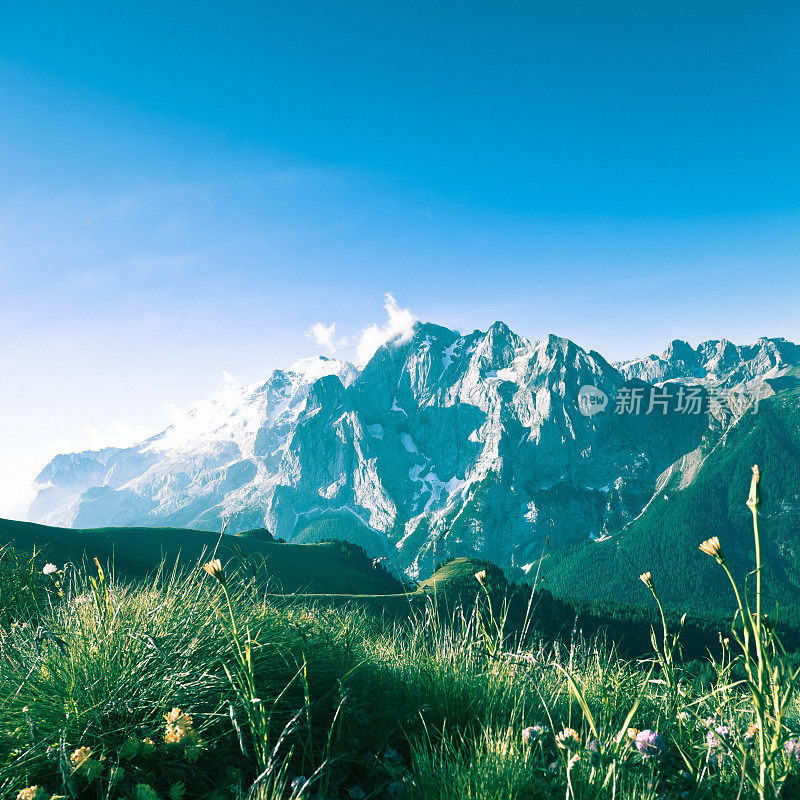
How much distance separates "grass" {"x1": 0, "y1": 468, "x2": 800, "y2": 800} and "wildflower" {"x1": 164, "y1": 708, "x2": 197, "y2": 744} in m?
0.02

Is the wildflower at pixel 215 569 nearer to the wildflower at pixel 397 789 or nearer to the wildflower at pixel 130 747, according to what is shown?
the wildflower at pixel 130 747

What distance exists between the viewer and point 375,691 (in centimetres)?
491

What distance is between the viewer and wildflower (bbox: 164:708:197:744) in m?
3.13

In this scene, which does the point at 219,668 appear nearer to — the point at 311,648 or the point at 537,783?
the point at 311,648

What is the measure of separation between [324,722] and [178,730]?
5.36ft

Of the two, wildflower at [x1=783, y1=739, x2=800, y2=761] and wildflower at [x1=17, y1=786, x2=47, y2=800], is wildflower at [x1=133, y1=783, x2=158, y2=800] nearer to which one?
wildflower at [x1=17, y1=786, x2=47, y2=800]

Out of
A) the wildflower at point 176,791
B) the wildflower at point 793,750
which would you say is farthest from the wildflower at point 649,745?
the wildflower at point 176,791

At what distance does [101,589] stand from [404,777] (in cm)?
366

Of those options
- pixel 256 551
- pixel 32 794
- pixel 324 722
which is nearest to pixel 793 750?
pixel 324 722

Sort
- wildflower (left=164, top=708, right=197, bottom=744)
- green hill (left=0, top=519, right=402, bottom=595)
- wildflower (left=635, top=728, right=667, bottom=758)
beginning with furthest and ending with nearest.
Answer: green hill (left=0, top=519, right=402, bottom=595)
wildflower (left=164, top=708, right=197, bottom=744)
wildflower (left=635, top=728, right=667, bottom=758)

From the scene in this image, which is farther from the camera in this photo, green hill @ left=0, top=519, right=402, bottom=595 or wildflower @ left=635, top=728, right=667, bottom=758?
green hill @ left=0, top=519, right=402, bottom=595

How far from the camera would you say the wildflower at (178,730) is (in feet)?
10.3

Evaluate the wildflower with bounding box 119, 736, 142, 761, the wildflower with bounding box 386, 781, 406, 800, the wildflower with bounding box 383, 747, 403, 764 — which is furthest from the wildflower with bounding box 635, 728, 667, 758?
the wildflower with bounding box 119, 736, 142, 761

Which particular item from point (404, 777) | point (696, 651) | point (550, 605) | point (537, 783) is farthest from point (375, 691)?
point (696, 651)
